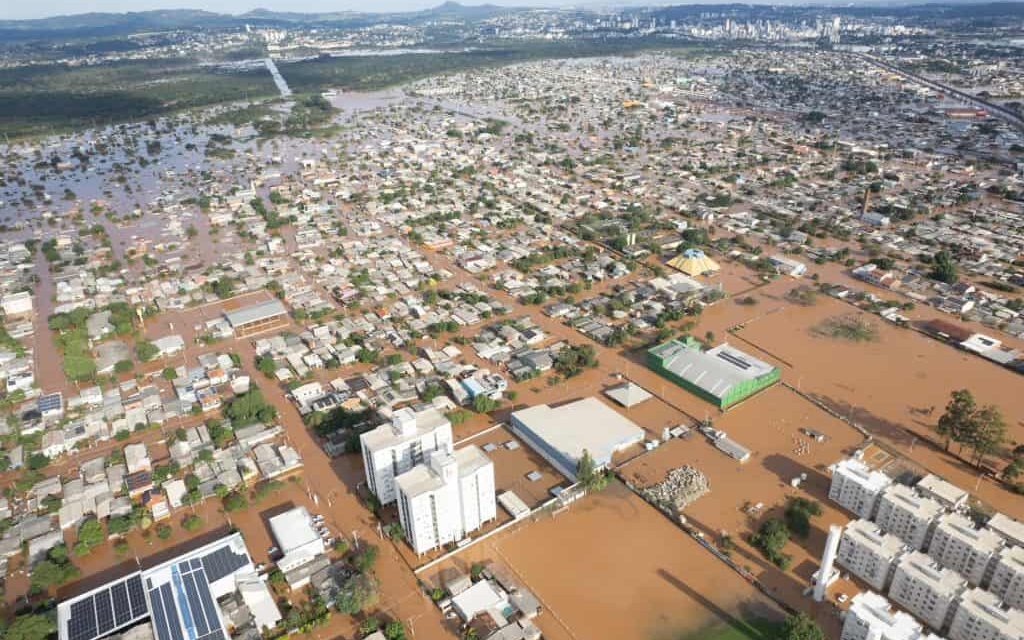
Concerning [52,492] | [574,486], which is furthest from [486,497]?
[52,492]

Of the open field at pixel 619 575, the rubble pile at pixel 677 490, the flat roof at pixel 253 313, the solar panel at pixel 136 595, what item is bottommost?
the open field at pixel 619 575

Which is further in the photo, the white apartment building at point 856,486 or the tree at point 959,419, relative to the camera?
the tree at point 959,419

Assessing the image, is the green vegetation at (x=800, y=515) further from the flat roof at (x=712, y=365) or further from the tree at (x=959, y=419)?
the tree at (x=959, y=419)

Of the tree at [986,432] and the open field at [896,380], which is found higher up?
the tree at [986,432]

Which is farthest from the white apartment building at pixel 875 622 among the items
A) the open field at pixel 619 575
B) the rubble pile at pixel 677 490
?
the rubble pile at pixel 677 490

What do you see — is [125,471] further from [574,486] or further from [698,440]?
[698,440]

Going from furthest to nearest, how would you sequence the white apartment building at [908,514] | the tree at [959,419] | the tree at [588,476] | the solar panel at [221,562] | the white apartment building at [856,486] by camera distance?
the tree at [959,419] < the tree at [588,476] < the white apartment building at [856,486] < the white apartment building at [908,514] < the solar panel at [221,562]

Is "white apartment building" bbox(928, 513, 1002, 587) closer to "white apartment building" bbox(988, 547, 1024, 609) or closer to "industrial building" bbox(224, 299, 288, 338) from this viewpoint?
"white apartment building" bbox(988, 547, 1024, 609)
